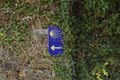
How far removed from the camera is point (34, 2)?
4.97 m

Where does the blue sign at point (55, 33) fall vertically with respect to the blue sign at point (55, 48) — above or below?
above

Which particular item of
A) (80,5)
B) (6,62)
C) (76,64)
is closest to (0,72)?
(6,62)

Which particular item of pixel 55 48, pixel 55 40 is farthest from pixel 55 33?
pixel 55 48

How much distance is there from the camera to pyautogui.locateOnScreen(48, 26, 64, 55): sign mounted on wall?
16.2 ft

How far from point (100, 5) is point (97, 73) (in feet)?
2.88

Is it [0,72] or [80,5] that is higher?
[80,5]

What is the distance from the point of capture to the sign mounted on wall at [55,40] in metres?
4.93

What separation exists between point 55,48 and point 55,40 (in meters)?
0.11

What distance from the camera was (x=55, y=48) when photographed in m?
4.95

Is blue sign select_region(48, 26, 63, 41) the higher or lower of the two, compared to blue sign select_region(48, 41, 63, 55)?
higher

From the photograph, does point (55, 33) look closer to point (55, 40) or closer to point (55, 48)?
point (55, 40)

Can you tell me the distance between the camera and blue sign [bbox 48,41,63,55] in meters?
4.95

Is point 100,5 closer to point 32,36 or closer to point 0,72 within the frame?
point 32,36

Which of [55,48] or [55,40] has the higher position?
[55,40]
